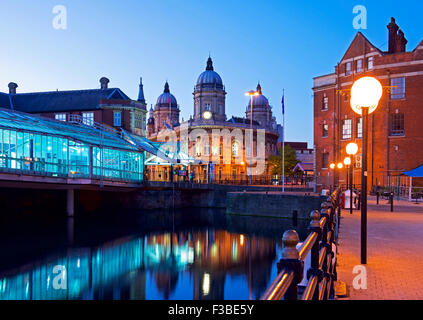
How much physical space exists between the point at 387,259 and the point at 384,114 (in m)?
37.1

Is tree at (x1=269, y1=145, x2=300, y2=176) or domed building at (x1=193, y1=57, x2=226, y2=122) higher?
domed building at (x1=193, y1=57, x2=226, y2=122)

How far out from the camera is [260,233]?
32.1m

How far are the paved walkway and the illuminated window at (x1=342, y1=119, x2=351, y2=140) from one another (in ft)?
102

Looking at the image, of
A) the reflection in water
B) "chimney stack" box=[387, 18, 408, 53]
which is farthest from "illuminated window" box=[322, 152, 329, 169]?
the reflection in water

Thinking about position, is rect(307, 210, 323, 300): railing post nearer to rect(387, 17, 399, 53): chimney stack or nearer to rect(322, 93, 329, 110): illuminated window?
rect(387, 17, 399, 53): chimney stack

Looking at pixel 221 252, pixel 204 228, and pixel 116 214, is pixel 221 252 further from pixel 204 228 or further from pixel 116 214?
pixel 116 214

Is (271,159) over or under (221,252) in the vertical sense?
over

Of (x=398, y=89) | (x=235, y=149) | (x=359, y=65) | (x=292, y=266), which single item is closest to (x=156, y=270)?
(x=292, y=266)

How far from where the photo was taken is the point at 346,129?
155 feet

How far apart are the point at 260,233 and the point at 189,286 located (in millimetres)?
14334

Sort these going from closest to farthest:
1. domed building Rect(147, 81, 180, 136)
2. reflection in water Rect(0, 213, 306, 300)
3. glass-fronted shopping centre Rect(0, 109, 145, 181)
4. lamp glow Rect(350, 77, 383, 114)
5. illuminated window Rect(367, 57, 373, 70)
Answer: lamp glow Rect(350, 77, 383, 114), reflection in water Rect(0, 213, 306, 300), glass-fronted shopping centre Rect(0, 109, 145, 181), illuminated window Rect(367, 57, 373, 70), domed building Rect(147, 81, 180, 136)

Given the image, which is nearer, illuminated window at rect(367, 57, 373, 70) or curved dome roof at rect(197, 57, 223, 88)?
illuminated window at rect(367, 57, 373, 70)

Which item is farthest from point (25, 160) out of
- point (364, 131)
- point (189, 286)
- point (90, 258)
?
point (364, 131)

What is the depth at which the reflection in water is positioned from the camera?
17.5 m
